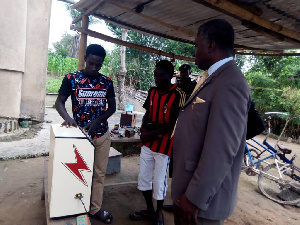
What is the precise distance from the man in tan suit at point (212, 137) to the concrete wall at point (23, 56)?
5449 mm

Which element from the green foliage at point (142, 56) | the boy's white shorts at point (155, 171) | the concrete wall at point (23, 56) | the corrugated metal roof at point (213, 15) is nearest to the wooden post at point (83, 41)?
the corrugated metal roof at point (213, 15)

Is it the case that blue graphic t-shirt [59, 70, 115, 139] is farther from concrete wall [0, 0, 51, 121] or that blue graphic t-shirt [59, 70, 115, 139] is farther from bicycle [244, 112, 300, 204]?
concrete wall [0, 0, 51, 121]

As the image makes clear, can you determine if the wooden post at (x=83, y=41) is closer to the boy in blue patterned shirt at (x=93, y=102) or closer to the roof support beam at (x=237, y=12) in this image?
the boy in blue patterned shirt at (x=93, y=102)

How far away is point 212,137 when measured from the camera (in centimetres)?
119

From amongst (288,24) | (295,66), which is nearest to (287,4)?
(288,24)

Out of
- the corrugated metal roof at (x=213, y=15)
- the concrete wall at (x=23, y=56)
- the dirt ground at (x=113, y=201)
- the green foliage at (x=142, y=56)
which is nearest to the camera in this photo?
the corrugated metal roof at (x=213, y=15)

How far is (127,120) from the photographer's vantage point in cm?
473

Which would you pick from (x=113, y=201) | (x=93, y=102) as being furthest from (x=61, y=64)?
(x=93, y=102)

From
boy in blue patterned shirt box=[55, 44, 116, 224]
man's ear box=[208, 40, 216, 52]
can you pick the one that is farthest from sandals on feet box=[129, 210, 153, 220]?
man's ear box=[208, 40, 216, 52]

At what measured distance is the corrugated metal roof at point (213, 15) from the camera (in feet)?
8.07

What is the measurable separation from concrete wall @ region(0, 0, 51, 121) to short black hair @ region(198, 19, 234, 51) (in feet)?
17.9

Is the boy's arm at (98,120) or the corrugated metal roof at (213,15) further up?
the corrugated metal roof at (213,15)

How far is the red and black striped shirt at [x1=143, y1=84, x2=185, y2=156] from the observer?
2.52 m

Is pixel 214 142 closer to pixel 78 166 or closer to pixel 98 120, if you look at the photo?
pixel 78 166
